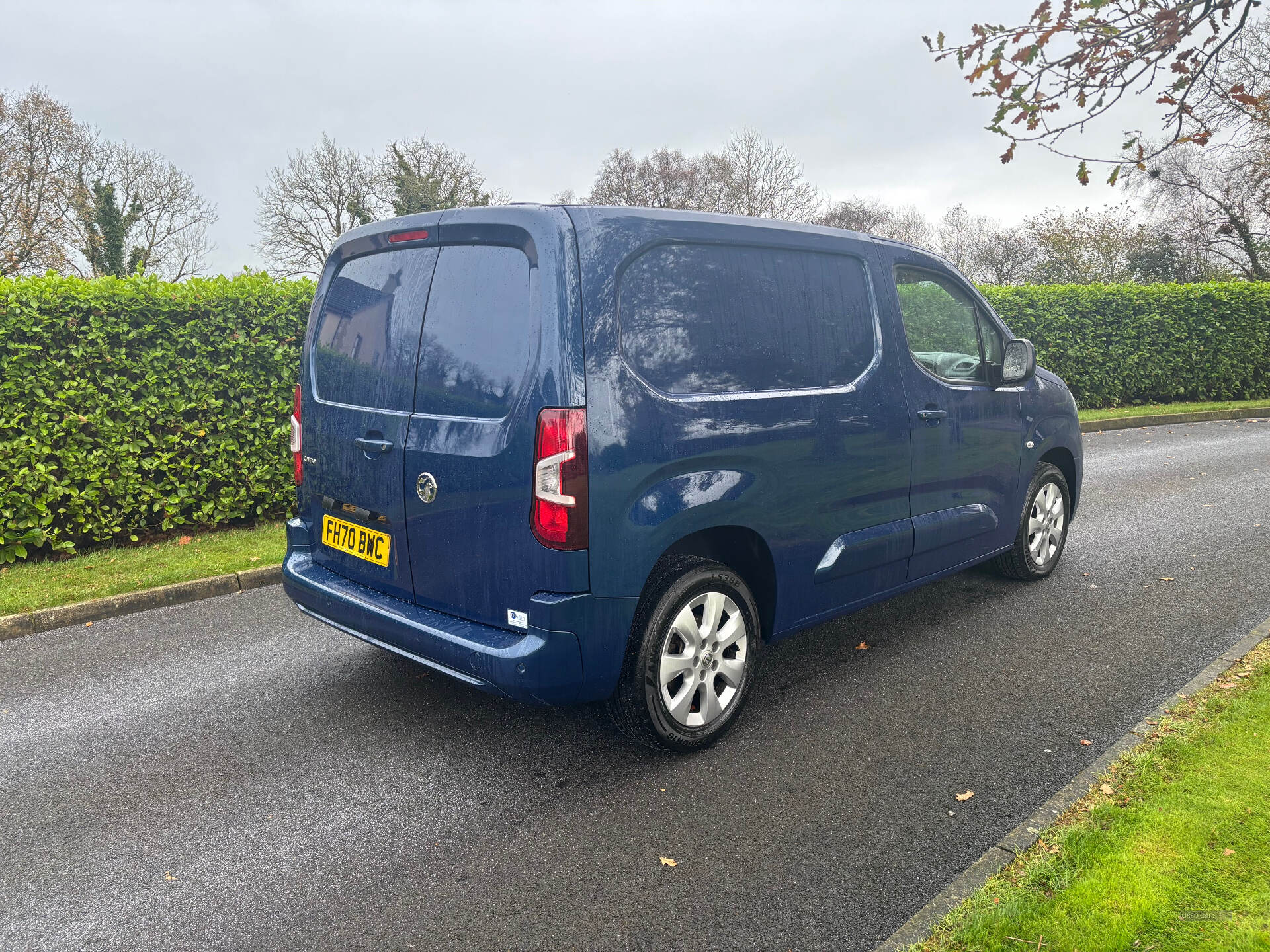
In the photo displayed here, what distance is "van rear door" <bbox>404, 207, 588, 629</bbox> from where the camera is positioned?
2.96 metres

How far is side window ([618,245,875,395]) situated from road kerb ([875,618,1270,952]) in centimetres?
177

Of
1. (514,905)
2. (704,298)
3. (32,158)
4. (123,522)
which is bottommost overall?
(514,905)

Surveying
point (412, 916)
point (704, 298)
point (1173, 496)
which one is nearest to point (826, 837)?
point (412, 916)

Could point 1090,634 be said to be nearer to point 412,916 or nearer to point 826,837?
point 826,837

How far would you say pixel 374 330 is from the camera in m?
3.57

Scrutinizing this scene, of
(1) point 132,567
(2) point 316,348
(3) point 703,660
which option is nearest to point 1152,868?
(3) point 703,660

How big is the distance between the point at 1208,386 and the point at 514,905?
20.5 m

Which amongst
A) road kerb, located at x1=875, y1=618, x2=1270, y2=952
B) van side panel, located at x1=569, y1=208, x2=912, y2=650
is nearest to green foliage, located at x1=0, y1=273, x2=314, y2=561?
van side panel, located at x1=569, y1=208, x2=912, y2=650

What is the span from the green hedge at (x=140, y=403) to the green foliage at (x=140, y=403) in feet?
0.03

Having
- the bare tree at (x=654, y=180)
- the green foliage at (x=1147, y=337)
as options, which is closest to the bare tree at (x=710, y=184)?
the bare tree at (x=654, y=180)

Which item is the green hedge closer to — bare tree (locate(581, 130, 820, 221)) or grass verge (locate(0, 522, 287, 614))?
grass verge (locate(0, 522, 287, 614))

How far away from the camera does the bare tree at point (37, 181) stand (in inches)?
1284

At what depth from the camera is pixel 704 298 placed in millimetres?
3350

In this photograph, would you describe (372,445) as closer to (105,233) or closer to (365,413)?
(365,413)
